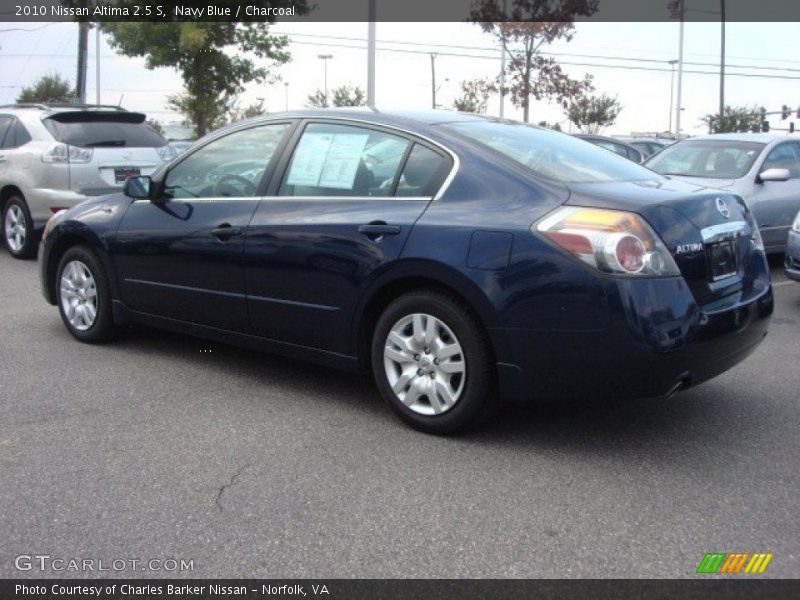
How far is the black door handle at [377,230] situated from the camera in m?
4.31

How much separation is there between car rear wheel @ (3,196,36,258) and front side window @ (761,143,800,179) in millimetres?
7971

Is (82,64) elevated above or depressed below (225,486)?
above

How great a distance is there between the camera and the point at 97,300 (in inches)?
234

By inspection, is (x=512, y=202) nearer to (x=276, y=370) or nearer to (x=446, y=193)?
(x=446, y=193)

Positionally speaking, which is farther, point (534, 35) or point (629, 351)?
point (534, 35)

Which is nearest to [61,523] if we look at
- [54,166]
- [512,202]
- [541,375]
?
[541,375]

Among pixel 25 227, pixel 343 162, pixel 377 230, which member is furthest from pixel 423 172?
pixel 25 227

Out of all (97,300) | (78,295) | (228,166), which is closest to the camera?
(228,166)

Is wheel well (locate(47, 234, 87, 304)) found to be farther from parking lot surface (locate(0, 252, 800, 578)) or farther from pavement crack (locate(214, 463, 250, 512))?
pavement crack (locate(214, 463, 250, 512))

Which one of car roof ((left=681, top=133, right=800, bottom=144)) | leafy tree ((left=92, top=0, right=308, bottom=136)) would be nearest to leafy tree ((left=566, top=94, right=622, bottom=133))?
leafy tree ((left=92, top=0, right=308, bottom=136))

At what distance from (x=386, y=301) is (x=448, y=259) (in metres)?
0.52

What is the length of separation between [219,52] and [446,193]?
20.2 m

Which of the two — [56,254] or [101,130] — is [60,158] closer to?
[101,130]

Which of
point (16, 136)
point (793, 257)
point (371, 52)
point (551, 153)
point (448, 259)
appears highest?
point (371, 52)
